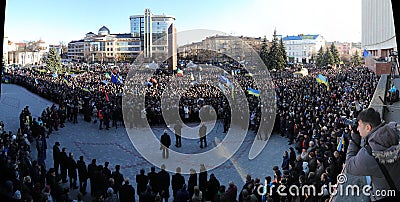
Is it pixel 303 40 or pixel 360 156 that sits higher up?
pixel 303 40

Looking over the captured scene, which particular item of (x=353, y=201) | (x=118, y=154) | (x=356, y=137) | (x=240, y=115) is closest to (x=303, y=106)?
(x=240, y=115)

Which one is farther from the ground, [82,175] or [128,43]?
[128,43]

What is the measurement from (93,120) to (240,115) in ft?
19.7

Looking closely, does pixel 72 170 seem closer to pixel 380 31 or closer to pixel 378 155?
pixel 378 155

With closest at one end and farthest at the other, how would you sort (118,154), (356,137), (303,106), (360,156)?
(360,156) < (356,137) < (118,154) < (303,106)

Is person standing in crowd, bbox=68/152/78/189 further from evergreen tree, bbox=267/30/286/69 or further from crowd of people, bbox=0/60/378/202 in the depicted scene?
evergreen tree, bbox=267/30/286/69

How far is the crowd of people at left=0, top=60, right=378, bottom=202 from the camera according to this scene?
239 inches

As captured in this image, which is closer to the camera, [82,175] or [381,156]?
[381,156]

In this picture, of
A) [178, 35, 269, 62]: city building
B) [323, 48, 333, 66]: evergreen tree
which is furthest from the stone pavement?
[323, 48, 333, 66]: evergreen tree

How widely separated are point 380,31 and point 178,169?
78.6ft

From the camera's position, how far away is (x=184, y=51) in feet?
161

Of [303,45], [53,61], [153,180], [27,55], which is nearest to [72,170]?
[153,180]

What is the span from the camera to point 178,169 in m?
7.36

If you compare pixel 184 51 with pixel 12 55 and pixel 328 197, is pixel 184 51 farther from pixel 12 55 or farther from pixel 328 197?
pixel 328 197
